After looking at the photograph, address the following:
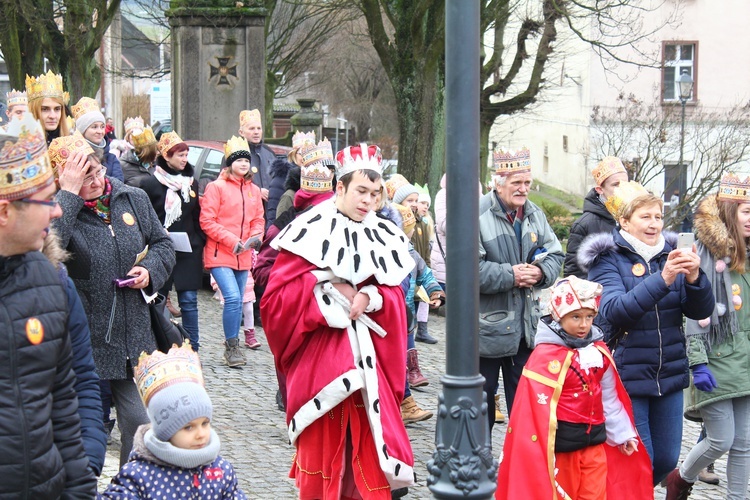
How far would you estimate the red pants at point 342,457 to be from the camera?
19.8 feet

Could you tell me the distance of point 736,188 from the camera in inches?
281

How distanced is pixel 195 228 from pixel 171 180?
2.11 feet

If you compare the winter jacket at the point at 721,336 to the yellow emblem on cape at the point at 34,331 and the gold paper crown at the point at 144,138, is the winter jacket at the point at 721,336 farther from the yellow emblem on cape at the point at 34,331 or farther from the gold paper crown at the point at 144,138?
Answer: the gold paper crown at the point at 144,138

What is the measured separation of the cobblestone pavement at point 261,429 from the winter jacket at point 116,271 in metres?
0.88

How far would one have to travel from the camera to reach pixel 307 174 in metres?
8.27

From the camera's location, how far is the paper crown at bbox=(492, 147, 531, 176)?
7.35 m

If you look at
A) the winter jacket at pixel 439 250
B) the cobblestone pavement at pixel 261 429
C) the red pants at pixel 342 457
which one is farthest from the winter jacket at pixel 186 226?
the red pants at pixel 342 457

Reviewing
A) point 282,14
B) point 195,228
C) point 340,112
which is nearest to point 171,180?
point 195,228

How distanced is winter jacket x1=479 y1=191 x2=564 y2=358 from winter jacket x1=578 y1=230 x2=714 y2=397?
0.60 metres

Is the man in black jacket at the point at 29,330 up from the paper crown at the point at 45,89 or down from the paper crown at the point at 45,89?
down

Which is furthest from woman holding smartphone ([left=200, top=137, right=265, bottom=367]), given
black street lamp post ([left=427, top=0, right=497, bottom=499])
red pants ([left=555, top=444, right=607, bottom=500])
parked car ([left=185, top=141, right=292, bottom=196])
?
black street lamp post ([left=427, top=0, right=497, bottom=499])

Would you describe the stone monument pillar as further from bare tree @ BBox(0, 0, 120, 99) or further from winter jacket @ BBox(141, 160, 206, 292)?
bare tree @ BBox(0, 0, 120, 99)

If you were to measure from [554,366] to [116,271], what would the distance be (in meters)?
2.32

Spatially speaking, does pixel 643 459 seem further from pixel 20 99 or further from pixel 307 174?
pixel 20 99
